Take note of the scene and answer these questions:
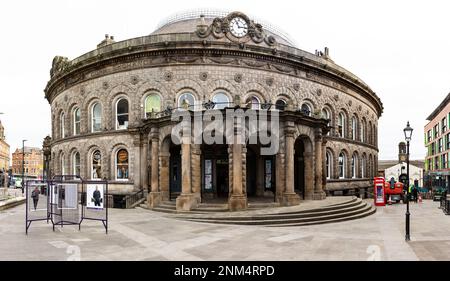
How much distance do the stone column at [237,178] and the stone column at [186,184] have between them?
7.42 feet

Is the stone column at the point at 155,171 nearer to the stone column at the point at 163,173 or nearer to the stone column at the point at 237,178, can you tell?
the stone column at the point at 163,173

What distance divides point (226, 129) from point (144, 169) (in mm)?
8832

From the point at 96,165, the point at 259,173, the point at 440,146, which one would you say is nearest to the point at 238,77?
the point at 259,173

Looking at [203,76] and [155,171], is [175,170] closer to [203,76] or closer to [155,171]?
[155,171]

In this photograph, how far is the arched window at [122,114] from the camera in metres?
25.6

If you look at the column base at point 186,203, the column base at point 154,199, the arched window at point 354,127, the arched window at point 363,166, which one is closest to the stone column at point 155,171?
the column base at point 154,199

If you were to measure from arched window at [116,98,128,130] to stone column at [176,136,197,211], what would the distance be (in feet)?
30.2

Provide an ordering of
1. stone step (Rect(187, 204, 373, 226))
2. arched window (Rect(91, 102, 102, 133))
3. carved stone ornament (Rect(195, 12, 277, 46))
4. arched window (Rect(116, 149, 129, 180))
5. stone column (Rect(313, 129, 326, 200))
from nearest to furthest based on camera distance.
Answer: stone step (Rect(187, 204, 373, 226)) → stone column (Rect(313, 129, 326, 200)) → carved stone ornament (Rect(195, 12, 277, 46)) → arched window (Rect(116, 149, 129, 180)) → arched window (Rect(91, 102, 102, 133))

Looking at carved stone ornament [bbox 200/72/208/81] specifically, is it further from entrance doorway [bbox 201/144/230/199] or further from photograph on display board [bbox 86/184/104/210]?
photograph on display board [bbox 86/184/104/210]

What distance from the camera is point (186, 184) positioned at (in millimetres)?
18250

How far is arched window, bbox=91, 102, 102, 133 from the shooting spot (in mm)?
26856

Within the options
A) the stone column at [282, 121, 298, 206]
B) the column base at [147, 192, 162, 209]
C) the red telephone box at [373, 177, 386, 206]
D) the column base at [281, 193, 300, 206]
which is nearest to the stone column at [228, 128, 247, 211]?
the column base at [281, 193, 300, 206]

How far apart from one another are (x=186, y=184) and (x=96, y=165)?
1205 cm
